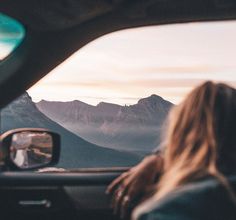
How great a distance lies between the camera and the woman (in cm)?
217

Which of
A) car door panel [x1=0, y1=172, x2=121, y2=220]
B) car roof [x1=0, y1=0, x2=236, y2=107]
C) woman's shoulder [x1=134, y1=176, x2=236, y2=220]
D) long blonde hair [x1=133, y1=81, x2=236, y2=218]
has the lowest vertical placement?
car door panel [x1=0, y1=172, x2=121, y2=220]

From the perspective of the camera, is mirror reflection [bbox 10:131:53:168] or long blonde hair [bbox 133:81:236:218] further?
mirror reflection [bbox 10:131:53:168]

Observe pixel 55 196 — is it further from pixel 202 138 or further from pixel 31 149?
pixel 202 138

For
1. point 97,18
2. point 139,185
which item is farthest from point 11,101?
point 139,185

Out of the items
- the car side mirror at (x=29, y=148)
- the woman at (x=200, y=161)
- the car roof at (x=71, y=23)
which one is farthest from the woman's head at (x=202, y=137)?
the car side mirror at (x=29, y=148)

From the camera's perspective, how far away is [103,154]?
4.84m

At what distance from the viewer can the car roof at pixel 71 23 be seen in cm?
348

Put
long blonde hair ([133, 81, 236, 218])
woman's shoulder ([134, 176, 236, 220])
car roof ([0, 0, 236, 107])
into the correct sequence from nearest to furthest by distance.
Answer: woman's shoulder ([134, 176, 236, 220]) < long blonde hair ([133, 81, 236, 218]) < car roof ([0, 0, 236, 107])

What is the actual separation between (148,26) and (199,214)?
5.50 ft

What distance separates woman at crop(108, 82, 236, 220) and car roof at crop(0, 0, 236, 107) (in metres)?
0.93

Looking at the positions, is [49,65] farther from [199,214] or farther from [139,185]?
[199,214]

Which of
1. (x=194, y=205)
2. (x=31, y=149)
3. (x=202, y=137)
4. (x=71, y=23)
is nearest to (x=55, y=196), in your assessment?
(x=31, y=149)

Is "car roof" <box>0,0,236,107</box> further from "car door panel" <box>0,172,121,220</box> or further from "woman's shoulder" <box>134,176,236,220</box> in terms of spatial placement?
"woman's shoulder" <box>134,176,236,220</box>

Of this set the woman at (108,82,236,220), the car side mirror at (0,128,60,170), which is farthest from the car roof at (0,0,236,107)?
the woman at (108,82,236,220)
